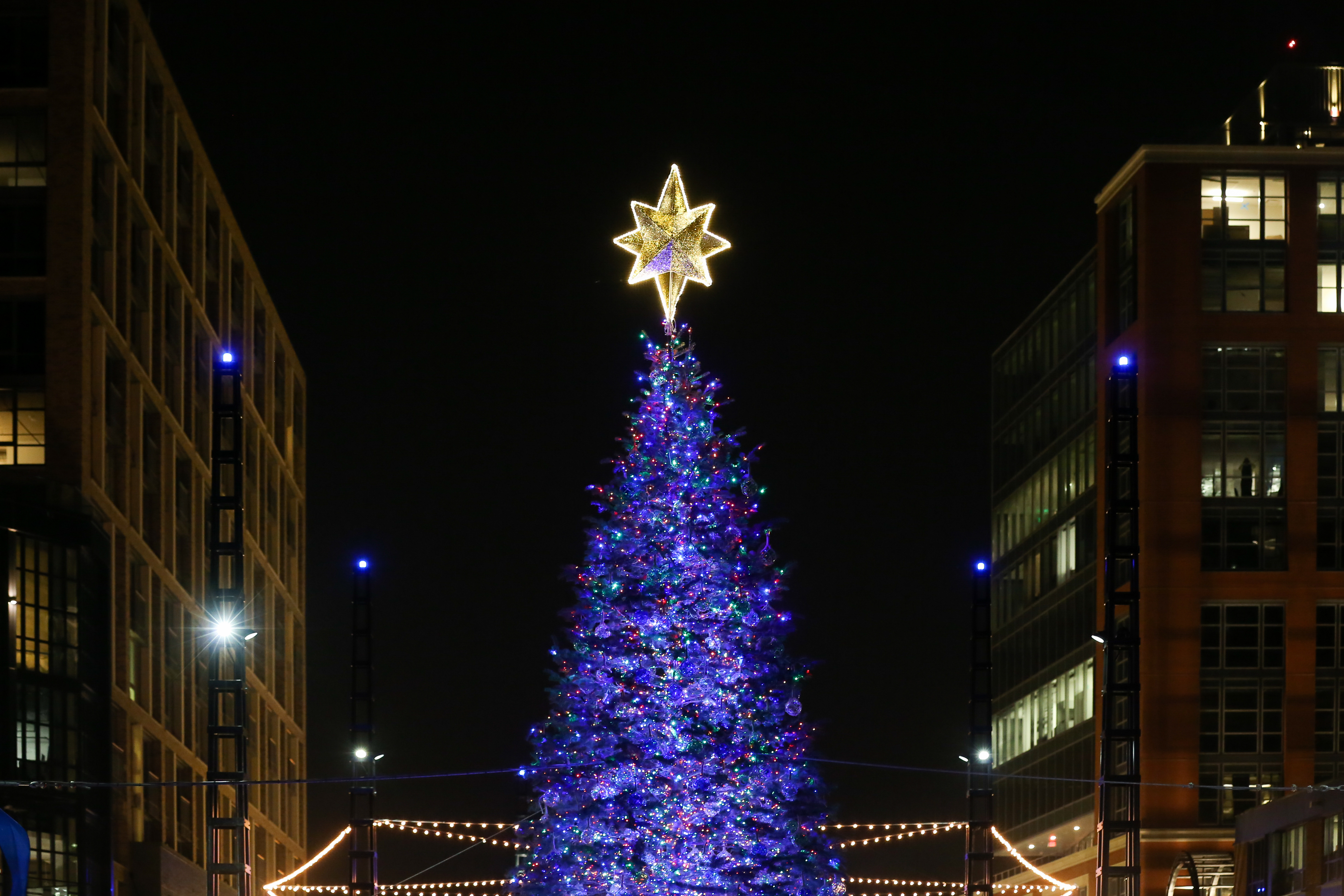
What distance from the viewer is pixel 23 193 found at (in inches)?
2456

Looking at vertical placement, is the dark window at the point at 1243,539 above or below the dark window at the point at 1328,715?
above

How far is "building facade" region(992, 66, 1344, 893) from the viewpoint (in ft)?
262

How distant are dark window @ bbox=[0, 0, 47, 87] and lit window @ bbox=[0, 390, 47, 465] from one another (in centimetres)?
865

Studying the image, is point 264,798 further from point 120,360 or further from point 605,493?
point 605,493

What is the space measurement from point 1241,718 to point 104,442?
40.7m

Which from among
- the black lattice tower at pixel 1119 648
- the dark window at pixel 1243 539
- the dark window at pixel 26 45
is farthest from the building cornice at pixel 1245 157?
the black lattice tower at pixel 1119 648

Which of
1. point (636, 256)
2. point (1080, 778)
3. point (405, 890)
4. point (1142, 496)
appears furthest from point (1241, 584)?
point (636, 256)

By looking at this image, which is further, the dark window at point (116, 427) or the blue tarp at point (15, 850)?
the dark window at point (116, 427)

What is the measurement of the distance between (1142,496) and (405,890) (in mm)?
37569

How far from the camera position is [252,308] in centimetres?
9250

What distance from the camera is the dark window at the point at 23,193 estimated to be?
62062mm

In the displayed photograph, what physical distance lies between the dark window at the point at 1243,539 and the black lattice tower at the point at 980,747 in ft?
122

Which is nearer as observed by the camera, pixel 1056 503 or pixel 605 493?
pixel 605 493

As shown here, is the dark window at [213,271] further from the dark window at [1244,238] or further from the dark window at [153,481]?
the dark window at [1244,238]
